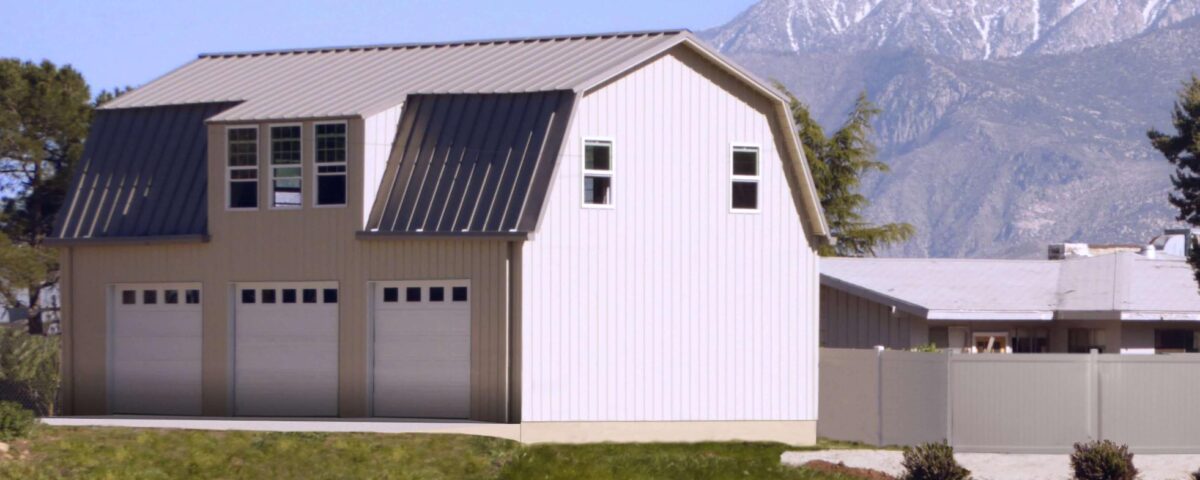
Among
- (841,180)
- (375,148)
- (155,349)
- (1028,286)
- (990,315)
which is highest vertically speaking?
(841,180)

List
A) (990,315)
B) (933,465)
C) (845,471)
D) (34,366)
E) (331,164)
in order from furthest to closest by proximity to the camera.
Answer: (34,366) < (990,315) < (331,164) < (845,471) < (933,465)

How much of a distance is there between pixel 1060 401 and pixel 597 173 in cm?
899

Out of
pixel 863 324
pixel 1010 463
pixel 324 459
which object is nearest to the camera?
pixel 324 459

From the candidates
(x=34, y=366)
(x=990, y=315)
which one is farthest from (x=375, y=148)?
(x=34, y=366)

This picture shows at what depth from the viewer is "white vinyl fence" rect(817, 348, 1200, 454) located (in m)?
34.0

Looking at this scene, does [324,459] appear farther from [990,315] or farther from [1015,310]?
[1015,310]

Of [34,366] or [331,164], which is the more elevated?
[331,164]

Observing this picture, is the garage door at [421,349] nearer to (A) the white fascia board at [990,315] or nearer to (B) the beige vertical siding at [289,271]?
(B) the beige vertical siding at [289,271]

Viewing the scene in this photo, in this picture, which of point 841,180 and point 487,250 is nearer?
point 487,250

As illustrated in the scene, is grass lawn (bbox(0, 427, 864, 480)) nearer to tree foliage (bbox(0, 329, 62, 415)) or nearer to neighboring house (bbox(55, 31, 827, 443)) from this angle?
neighboring house (bbox(55, 31, 827, 443))

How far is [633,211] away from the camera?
108 feet

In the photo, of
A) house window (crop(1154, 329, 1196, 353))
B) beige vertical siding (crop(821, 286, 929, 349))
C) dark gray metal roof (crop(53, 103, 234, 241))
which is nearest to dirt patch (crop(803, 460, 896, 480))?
dark gray metal roof (crop(53, 103, 234, 241))

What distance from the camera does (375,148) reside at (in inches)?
1297

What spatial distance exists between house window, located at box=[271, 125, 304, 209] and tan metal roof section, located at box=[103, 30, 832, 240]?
0.39m
